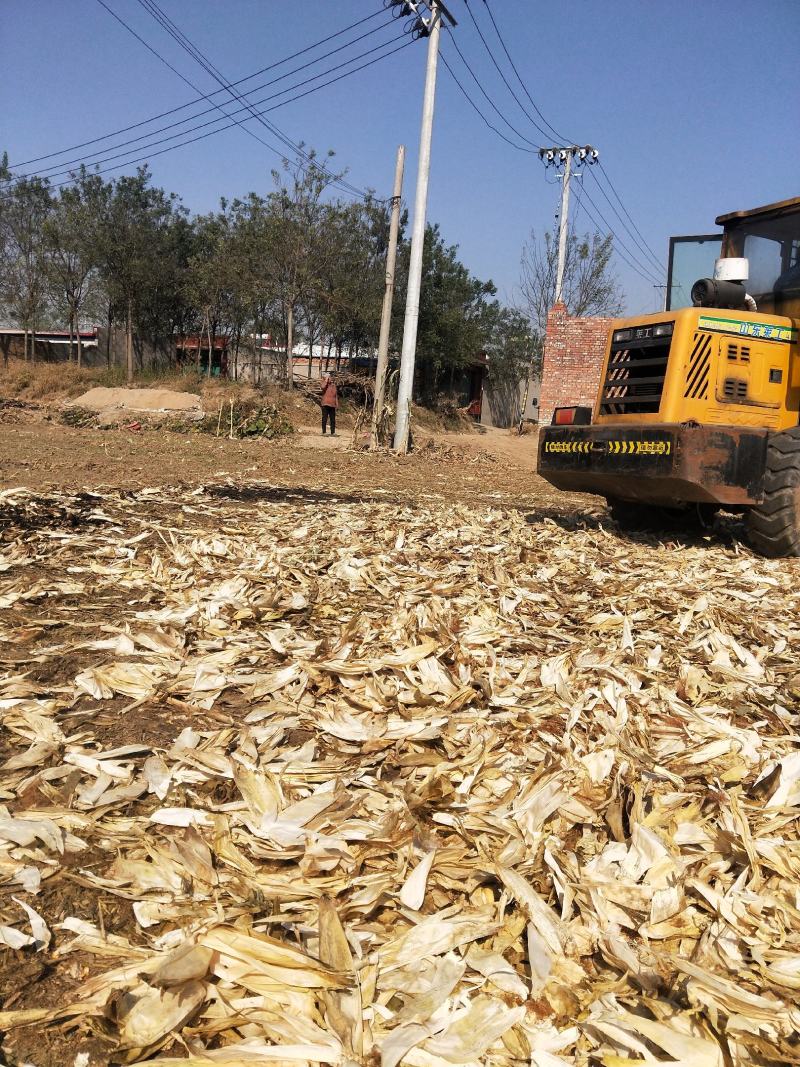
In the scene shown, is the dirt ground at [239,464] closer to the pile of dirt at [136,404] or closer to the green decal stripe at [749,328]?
the pile of dirt at [136,404]

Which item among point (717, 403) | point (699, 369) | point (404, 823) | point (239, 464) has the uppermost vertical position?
point (699, 369)

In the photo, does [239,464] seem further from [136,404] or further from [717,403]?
[136,404]

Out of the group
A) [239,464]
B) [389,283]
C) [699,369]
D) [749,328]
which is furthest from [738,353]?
[389,283]

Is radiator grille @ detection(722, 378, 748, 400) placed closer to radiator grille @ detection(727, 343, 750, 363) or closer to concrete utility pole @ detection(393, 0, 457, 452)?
radiator grille @ detection(727, 343, 750, 363)

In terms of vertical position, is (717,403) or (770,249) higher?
(770,249)

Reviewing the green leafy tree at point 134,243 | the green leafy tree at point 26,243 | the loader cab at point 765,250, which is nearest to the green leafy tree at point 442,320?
the green leafy tree at point 134,243

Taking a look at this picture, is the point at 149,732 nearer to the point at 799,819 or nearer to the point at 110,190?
the point at 799,819

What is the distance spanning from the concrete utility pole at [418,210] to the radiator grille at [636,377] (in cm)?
1116

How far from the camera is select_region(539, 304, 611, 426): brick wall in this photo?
2381 cm

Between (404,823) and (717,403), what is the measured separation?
5.92 metres

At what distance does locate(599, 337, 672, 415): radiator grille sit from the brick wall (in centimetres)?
1564

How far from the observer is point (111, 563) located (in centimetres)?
594

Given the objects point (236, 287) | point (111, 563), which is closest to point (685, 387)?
point (111, 563)

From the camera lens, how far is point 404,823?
2666 mm
